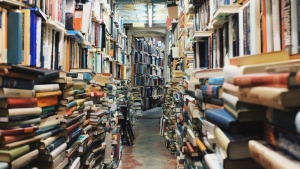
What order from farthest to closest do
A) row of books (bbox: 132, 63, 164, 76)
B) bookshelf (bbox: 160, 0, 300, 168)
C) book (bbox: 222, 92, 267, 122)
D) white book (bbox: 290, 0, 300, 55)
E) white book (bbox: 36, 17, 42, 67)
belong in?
row of books (bbox: 132, 63, 164, 76)
white book (bbox: 36, 17, 42, 67)
white book (bbox: 290, 0, 300, 55)
book (bbox: 222, 92, 267, 122)
bookshelf (bbox: 160, 0, 300, 168)

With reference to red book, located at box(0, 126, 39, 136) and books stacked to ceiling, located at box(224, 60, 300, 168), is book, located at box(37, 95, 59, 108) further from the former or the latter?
books stacked to ceiling, located at box(224, 60, 300, 168)

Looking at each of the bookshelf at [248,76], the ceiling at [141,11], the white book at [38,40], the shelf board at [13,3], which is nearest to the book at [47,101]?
the white book at [38,40]

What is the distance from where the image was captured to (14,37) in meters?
1.69

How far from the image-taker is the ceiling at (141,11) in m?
→ 8.17

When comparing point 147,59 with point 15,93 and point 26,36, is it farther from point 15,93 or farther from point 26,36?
point 15,93

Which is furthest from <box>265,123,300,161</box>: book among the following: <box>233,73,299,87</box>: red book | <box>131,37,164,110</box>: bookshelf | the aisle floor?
<box>131,37,164,110</box>: bookshelf

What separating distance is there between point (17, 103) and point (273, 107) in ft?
3.07

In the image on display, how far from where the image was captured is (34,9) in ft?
6.03

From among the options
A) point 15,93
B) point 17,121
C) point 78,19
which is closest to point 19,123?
point 17,121

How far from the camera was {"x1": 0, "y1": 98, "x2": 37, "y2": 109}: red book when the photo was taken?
114 centimetres

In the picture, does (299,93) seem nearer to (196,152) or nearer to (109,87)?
(196,152)

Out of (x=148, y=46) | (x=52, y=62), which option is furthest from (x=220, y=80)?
(x=148, y=46)

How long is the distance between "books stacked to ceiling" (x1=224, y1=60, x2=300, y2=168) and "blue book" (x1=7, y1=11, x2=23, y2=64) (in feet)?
4.04

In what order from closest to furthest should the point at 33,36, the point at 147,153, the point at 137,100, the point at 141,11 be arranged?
the point at 33,36
the point at 147,153
the point at 141,11
the point at 137,100
